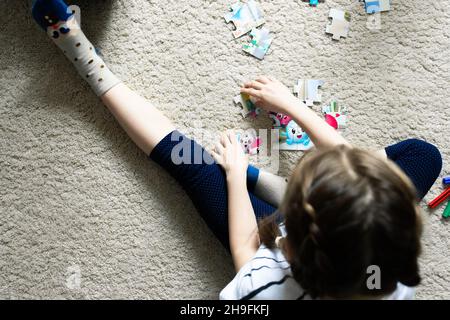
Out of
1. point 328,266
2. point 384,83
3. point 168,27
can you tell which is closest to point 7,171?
point 168,27

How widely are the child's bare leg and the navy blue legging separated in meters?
0.03

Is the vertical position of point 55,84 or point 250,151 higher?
point 55,84

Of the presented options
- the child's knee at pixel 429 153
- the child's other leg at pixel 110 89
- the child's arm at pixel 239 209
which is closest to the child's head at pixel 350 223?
the child's arm at pixel 239 209

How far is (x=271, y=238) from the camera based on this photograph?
95 centimetres

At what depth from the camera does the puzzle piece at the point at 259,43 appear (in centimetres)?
114

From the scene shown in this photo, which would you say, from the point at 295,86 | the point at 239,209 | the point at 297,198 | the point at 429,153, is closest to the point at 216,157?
the point at 239,209

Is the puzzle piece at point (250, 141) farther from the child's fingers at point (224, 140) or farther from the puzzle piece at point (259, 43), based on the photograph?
the puzzle piece at point (259, 43)

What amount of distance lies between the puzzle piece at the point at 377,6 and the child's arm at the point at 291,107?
0.31 meters

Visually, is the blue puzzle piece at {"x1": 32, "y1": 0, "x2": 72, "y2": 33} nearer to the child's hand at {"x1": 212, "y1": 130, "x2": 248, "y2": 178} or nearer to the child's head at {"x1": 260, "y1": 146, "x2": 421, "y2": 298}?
the child's hand at {"x1": 212, "y1": 130, "x2": 248, "y2": 178}

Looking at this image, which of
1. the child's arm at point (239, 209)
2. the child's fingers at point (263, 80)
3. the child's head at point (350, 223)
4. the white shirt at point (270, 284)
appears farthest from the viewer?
the child's fingers at point (263, 80)

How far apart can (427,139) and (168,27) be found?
0.76 metres

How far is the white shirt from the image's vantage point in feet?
2.79
